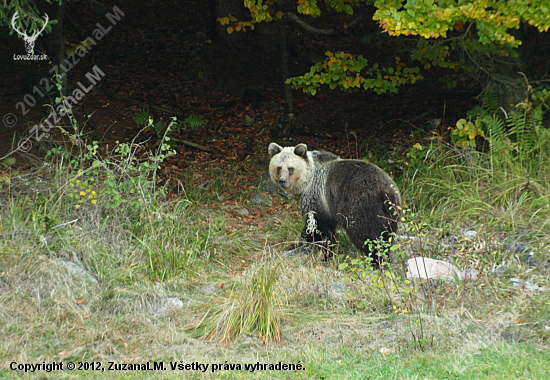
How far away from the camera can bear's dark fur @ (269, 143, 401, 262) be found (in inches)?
266

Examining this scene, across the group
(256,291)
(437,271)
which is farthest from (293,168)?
(256,291)

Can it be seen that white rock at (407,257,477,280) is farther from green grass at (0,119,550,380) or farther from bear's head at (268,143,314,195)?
bear's head at (268,143,314,195)

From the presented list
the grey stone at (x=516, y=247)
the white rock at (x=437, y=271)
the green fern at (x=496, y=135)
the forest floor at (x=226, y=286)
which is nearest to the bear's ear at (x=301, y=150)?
the forest floor at (x=226, y=286)

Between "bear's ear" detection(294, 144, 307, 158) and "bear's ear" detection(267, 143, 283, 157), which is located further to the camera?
"bear's ear" detection(267, 143, 283, 157)

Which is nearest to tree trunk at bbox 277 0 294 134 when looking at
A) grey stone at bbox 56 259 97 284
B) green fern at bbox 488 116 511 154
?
green fern at bbox 488 116 511 154

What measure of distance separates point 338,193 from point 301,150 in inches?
32.9

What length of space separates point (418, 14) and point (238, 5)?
7.59 meters

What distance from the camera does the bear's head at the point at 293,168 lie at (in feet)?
25.1

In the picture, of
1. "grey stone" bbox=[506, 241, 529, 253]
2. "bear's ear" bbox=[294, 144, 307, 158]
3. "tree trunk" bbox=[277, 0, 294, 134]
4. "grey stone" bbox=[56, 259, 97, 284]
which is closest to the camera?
"grey stone" bbox=[56, 259, 97, 284]

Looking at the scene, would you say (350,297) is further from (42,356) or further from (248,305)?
(42,356)

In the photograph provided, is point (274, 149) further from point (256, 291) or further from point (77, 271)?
point (77, 271)

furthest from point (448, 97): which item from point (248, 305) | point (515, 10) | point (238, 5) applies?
point (248, 305)

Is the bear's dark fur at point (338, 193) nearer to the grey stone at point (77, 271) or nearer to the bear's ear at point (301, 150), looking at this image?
the bear's ear at point (301, 150)

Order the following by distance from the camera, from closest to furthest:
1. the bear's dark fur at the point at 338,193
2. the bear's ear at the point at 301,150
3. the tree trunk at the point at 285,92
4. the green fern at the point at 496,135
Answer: the bear's dark fur at the point at 338,193, the bear's ear at the point at 301,150, the green fern at the point at 496,135, the tree trunk at the point at 285,92
